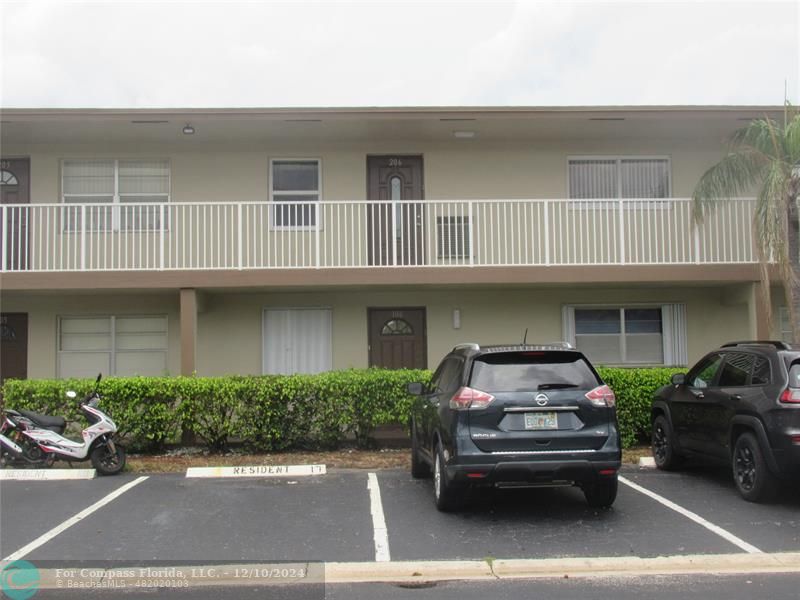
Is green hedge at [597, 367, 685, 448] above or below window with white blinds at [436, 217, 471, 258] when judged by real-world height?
below

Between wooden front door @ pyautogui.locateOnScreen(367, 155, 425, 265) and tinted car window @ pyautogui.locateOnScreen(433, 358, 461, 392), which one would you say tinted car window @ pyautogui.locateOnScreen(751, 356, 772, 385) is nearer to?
tinted car window @ pyautogui.locateOnScreen(433, 358, 461, 392)

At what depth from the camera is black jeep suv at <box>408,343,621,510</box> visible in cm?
597

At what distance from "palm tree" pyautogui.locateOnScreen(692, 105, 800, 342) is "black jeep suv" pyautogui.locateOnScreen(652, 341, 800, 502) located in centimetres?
255

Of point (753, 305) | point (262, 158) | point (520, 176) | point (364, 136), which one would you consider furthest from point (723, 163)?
point (262, 158)

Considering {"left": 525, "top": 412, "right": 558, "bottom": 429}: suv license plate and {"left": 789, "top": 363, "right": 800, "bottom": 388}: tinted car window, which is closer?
{"left": 525, "top": 412, "right": 558, "bottom": 429}: suv license plate

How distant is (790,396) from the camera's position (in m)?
6.39

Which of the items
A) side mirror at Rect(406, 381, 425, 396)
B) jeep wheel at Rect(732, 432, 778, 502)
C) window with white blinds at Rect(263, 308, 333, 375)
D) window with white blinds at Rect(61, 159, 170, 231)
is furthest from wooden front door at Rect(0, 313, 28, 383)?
jeep wheel at Rect(732, 432, 778, 502)

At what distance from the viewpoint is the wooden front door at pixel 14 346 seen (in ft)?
41.6

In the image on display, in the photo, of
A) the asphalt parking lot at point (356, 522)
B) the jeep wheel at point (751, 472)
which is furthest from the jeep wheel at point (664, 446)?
the jeep wheel at point (751, 472)

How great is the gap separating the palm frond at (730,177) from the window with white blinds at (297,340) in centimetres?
675

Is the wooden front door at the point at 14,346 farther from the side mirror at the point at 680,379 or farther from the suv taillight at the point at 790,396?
the suv taillight at the point at 790,396

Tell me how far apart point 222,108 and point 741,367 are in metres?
8.69

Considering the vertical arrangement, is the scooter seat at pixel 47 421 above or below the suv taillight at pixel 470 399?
below

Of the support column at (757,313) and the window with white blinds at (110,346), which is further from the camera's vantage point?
the window with white blinds at (110,346)
